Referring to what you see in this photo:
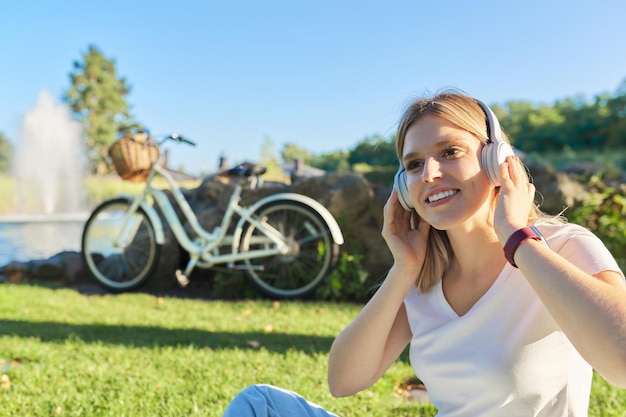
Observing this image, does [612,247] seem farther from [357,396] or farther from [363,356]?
[363,356]

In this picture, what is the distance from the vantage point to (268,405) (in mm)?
1386

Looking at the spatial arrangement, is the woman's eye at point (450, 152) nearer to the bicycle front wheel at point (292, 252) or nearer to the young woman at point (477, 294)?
the young woman at point (477, 294)

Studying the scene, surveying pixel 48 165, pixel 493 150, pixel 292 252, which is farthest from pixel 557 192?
pixel 48 165

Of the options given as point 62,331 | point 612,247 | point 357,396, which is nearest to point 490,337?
point 357,396

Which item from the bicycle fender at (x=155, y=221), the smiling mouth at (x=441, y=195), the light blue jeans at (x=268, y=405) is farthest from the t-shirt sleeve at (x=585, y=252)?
the bicycle fender at (x=155, y=221)

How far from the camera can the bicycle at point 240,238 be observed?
4.75m

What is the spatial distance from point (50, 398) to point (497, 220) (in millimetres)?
2268

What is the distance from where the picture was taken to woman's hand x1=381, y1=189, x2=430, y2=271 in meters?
1.47

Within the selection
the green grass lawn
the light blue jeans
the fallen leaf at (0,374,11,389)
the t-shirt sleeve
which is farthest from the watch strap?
the fallen leaf at (0,374,11,389)

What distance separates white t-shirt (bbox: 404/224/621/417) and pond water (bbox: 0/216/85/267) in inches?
272

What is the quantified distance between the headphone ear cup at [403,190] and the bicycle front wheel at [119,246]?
4016 millimetres

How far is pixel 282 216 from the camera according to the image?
503cm

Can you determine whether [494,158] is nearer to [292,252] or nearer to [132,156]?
[292,252]

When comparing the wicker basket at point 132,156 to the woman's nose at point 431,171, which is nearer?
the woman's nose at point 431,171
